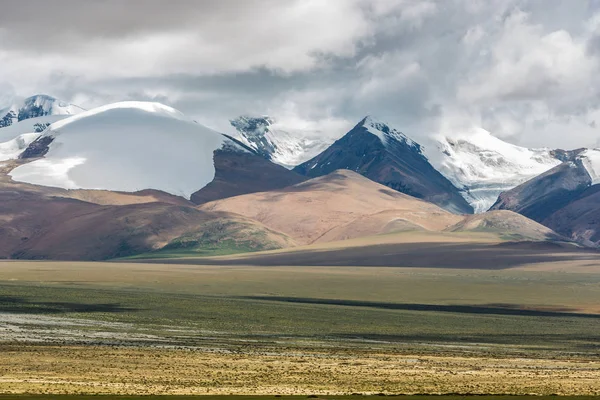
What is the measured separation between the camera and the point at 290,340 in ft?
327

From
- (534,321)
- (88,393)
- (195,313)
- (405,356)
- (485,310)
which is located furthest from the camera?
(485,310)

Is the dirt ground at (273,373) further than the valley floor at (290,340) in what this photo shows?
No

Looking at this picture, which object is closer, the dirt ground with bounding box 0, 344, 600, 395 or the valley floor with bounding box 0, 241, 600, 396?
the dirt ground with bounding box 0, 344, 600, 395

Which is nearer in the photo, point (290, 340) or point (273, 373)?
point (273, 373)

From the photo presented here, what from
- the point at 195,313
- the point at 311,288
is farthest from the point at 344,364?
the point at 311,288

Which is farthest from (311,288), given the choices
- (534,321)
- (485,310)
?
(534,321)

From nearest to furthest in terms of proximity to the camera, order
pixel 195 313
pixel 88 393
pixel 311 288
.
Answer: pixel 88 393 → pixel 195 313 → pixel 311 288

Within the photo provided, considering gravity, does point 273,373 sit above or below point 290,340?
below

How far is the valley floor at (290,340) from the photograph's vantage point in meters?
64.8

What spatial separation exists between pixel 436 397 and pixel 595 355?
4005 cm

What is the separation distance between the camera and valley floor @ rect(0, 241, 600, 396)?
2552 inches

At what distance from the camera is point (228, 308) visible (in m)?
138

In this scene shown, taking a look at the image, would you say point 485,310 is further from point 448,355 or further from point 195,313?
point 448,355

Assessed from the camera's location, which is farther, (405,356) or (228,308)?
(228,308)
